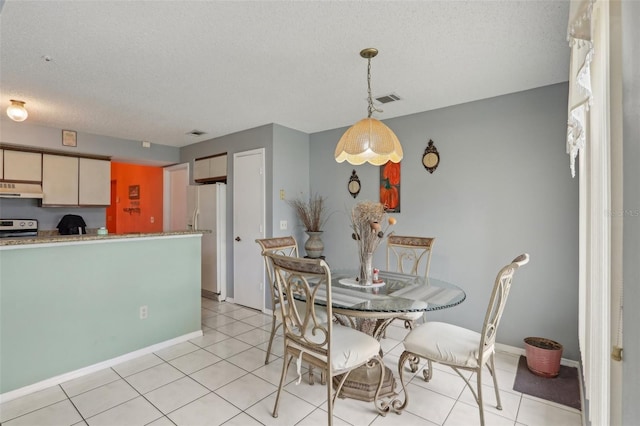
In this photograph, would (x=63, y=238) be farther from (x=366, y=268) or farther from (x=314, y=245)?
(x=314, y=245)

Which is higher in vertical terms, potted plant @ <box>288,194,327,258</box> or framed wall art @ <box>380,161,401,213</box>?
framed wall art @ <box>380,161,401,213</box>

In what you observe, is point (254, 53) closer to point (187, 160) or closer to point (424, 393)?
point (424, 393)

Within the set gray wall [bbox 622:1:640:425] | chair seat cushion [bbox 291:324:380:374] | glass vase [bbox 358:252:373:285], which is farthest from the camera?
glass vase [bbox 358:252:373:285]

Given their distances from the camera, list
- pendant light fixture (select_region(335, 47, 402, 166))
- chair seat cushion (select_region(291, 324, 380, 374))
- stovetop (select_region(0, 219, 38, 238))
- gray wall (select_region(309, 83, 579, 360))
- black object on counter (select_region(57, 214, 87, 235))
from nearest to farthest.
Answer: chair seat cushion (select_region(291, 324, 380, 374)) < pendant light fixture (select_region(335, 47, 402, 166)) < gray wall (select_region(309, 83, 579, 360)) < stovetop (select_region(0, 219, 38, 238)) < black object on counter (select_region(57, 214, 87, 235))

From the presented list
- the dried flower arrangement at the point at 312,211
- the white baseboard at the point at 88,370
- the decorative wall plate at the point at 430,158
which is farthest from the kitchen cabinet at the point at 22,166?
the decorative wall plate at the point at 430,158

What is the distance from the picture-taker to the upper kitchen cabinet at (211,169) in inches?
182

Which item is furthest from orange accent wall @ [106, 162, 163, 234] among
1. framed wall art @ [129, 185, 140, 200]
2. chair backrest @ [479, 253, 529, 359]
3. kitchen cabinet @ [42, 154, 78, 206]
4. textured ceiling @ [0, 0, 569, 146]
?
chair backrest @ [479, 253, 529, 359]

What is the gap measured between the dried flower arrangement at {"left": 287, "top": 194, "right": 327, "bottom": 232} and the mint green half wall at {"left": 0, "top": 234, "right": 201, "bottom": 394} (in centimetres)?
144

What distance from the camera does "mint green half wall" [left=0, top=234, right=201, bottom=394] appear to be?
7.30 feet

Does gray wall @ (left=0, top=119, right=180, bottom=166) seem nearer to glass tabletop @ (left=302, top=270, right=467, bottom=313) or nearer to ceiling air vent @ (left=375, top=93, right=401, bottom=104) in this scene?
ceiling air vent @ (left=375, top=93, right=401, bottom=104)

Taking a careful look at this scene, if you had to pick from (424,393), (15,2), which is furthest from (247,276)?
(15,2)

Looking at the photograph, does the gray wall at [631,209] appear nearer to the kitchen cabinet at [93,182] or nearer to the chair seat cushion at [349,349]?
the chair seat cushion at [349,349]

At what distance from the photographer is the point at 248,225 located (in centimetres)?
426

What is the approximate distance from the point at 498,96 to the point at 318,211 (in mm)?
2402
